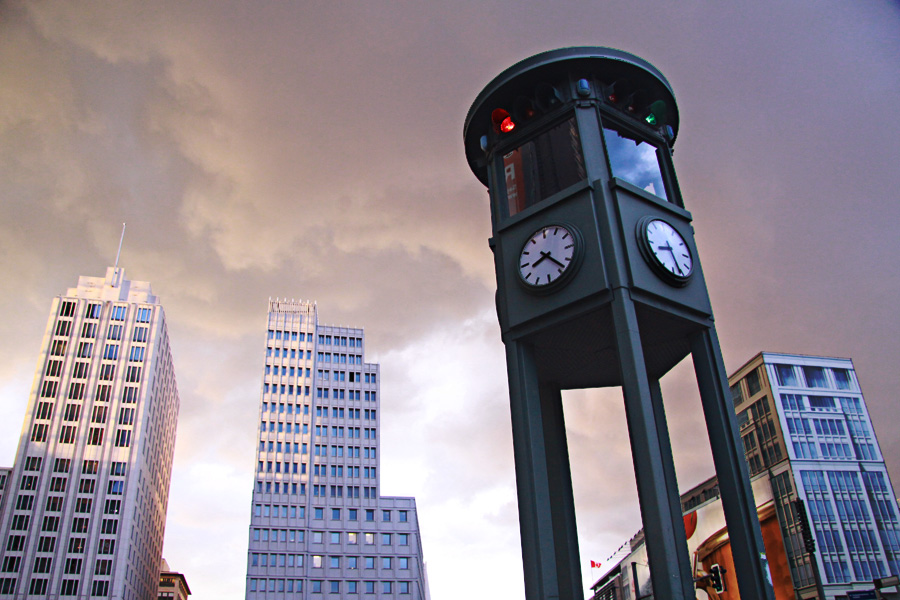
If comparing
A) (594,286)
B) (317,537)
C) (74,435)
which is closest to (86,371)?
(74,435)

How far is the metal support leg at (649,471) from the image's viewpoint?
1199cm

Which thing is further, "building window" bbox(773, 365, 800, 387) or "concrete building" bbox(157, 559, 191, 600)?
"concrete building" bbox(157, 559, 191, 600)

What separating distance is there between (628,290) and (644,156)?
4783 millimetres

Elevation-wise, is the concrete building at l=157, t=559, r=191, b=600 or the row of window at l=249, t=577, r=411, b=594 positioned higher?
the concrete building at l=157, t=559, r=191, b=600

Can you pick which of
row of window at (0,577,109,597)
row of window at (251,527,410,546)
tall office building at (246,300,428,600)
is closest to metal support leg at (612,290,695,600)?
tall office building at (246,300,428,600)

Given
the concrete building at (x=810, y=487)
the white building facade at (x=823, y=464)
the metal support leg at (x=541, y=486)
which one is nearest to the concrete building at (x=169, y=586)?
the concrete building at (x=810, y=487)

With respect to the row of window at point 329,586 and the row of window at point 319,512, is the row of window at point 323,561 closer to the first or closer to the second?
the row of window at point 329,586

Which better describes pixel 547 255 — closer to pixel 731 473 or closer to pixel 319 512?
pixel 731 473

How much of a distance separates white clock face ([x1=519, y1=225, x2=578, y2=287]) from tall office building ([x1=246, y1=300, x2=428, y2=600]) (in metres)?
91.4

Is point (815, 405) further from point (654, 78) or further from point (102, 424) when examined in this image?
point (102, 424)

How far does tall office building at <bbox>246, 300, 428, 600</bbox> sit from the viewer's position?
97.5 m

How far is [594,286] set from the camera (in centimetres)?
1474

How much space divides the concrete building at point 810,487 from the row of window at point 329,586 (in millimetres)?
33987

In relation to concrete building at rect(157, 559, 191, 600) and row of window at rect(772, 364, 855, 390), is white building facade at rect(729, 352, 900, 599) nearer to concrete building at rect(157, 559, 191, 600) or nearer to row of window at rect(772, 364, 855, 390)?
row of window at rect(772, 364, 855, 390)
